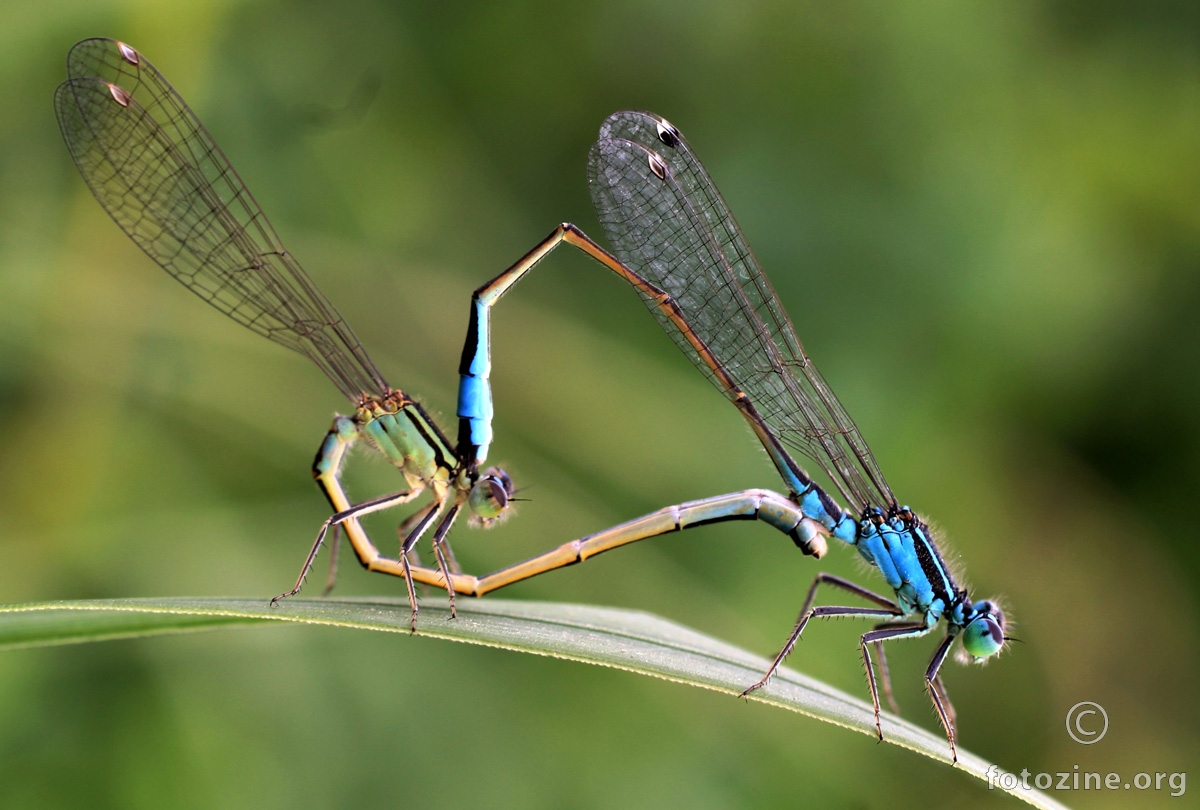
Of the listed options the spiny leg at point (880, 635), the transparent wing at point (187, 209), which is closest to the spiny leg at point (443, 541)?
the transparent wing at point (187, 209)

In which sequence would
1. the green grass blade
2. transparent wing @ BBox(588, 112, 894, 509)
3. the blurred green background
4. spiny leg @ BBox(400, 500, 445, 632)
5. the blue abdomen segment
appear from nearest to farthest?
1. the green grass blade
2. spiny leg @ BBox(400, 500, 445, 632)
3. the blue abdomen segment
4. transparent wing @ BBox(588, 112, 894, 509)
5. the blurred green background

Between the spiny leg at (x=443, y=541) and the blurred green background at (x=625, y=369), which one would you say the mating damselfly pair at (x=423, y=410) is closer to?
the spiny leg at (x=443, y=541)

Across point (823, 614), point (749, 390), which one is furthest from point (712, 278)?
point (823, 614)

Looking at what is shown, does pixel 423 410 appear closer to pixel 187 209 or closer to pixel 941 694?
pixel 187 209

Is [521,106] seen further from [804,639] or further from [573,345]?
[804,639]

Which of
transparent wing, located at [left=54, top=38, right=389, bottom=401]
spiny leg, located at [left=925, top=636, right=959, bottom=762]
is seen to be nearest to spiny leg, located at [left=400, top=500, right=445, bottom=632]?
transparent wing, located at [left=54, top=38, right=389, bottom=401]

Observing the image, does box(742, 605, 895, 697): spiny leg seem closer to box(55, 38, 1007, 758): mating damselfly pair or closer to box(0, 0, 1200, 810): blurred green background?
box(55, 38, 1007, 758): mating damselfly pair
